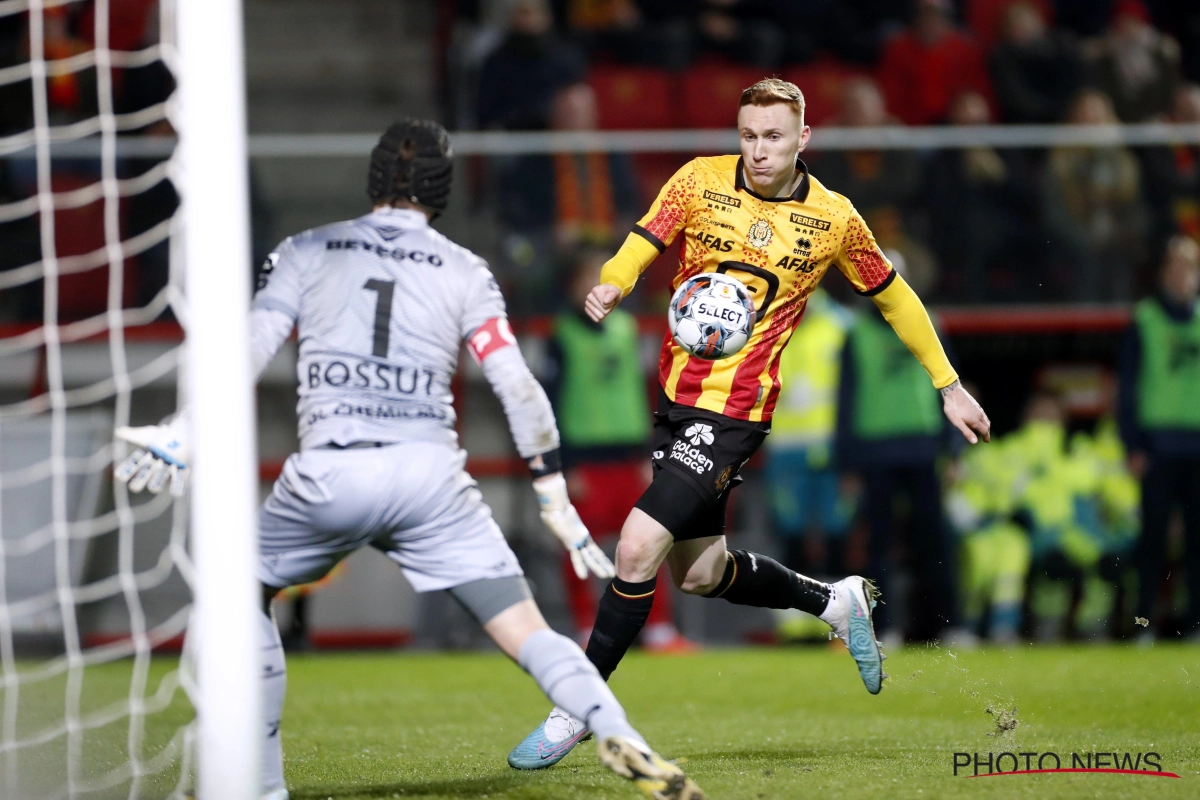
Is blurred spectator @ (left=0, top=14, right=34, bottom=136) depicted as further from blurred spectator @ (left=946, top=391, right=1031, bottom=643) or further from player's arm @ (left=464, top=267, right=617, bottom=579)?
player's arm @ (left=464, top=267, right=617, bottom=579)

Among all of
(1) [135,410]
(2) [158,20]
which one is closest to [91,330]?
(1) [135,410]

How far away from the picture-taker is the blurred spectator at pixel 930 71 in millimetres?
11352

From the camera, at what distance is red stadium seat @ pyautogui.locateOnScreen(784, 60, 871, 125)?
1111cm

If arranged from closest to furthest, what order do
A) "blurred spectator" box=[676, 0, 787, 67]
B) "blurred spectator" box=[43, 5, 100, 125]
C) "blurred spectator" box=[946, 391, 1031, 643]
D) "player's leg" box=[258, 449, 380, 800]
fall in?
Answer: "player's leg" box=[258, 449, 380, 800] < "blurred spectator" box=[946, 391, 1031, 643] < "blurred spectator" box=[43, 5, 100, 125] < "blurred spectator" box=[676, 0, 787, 67]

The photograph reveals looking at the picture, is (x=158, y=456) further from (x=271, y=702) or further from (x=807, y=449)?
(x=807, y=449)

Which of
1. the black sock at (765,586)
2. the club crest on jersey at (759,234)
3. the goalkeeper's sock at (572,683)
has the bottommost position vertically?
the black sock at (765,586)

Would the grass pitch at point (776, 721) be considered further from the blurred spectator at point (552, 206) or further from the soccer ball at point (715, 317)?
the blurred spectator at point (552, 206)

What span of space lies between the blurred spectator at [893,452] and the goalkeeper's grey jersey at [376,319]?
5.69 meters

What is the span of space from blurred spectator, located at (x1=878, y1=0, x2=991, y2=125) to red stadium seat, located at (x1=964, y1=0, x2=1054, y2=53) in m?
0.78

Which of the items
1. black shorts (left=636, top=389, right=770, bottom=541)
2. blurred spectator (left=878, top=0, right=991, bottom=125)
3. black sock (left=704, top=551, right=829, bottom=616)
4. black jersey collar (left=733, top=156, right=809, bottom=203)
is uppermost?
blurred spectator (left=878, top=0, right=991, bottom=125)

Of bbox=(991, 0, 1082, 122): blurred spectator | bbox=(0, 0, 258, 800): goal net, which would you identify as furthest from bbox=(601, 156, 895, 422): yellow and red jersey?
bbox=(991, 0, 1082, 122): blurred spectator

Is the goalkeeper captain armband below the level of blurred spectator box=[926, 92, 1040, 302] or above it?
below

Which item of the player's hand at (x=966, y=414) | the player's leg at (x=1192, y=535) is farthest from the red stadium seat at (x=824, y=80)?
the player's hand at (x=966, y=414)

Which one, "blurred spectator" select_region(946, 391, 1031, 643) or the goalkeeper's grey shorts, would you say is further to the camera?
"blurred spectator" select_region(946, 391, 1031, 643)
